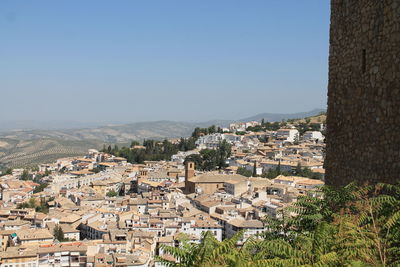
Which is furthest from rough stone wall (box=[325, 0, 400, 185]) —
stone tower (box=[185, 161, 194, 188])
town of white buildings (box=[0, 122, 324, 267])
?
stone tower (box=[185, 161, 194, 188])

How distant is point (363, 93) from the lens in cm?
332

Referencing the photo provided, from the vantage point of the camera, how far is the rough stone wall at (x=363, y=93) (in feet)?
9.59

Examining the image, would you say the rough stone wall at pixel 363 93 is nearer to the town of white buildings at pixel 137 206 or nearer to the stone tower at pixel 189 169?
the town of white buildings at pixel 137 206

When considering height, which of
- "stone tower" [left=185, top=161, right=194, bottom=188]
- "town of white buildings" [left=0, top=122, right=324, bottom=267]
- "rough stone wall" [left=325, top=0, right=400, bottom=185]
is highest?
"rough stone wall" [left=325, top=0, right=400, bottom=185]

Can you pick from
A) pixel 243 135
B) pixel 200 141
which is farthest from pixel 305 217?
pixel 243 135

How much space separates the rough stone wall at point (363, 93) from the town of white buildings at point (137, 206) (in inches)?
357

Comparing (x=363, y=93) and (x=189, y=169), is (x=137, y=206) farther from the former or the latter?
(x=363, y=93)

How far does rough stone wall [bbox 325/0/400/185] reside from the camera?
2.92 m

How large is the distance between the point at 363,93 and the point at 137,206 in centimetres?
3479

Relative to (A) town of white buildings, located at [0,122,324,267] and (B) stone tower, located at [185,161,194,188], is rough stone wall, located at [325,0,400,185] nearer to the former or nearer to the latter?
(A) town of white buildings, located at [0,122,324,267]

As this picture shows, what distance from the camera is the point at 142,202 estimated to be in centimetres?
3803

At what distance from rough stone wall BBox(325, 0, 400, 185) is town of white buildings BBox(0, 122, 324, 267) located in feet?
29.7

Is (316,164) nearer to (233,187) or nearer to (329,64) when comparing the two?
(233,187)

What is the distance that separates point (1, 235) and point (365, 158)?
→ 2945 centimetres
